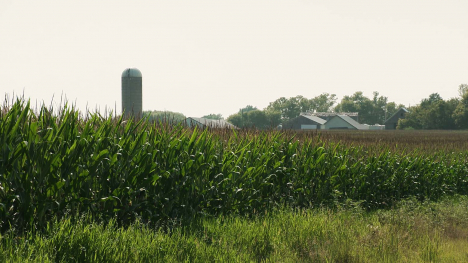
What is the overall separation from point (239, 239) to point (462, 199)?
9.96m

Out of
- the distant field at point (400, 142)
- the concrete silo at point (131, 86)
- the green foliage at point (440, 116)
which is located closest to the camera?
the distant field at point (400, 142)

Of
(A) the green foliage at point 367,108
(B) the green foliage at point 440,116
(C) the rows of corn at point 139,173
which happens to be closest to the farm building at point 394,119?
(B) the green foliage at point 440,116

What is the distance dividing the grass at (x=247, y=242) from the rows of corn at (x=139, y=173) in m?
0.31

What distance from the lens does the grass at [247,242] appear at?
4.93 m

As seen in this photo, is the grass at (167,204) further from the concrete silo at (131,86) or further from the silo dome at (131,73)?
the silo dome at (131,73)

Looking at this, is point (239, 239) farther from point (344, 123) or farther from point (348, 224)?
point (344, 123)

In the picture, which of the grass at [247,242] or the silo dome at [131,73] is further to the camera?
the silo dome at [131,73]

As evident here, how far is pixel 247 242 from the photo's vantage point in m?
6.36

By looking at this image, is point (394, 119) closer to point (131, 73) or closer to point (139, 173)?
point (131, 73)

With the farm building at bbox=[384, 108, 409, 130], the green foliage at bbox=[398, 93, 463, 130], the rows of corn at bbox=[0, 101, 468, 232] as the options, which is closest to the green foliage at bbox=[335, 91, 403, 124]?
the farm building at bbox=[384, 108, 409, 130]

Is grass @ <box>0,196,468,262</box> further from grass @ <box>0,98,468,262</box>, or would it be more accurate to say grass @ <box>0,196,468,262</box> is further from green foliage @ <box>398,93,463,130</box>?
green foliage @ <box>398,93,463,130</box>

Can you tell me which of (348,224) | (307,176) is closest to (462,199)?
(307,176)

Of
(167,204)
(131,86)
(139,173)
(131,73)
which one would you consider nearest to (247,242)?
(167,204)

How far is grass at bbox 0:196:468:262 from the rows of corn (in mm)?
314
